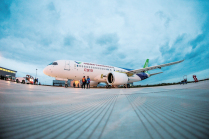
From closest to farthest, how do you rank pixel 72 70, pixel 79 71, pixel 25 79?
pixel 72 70
pixel 79 71
pixel 25 79

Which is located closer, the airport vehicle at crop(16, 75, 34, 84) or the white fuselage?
the white fuselage

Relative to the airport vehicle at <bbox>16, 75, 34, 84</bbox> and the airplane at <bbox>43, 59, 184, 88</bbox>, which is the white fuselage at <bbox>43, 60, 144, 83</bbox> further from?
the airport vehicle at <bbox>16, 75, 34, 84</bbox>

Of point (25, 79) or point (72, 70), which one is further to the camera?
point (25, 79)

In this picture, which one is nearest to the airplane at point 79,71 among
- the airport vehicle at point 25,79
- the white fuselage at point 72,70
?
the white fuselage at point 72,70

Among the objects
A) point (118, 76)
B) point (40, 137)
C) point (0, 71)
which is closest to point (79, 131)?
point (40, 137)

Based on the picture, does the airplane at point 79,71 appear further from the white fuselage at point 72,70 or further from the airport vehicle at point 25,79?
the airport vehicle at point 25,79

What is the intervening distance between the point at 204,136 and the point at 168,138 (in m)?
0.24

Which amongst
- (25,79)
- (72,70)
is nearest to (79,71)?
(72,70)

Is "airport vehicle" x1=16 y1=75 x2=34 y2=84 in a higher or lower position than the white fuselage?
lower

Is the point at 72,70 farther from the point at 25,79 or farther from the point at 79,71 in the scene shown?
the point at 25,79

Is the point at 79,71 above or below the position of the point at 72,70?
below

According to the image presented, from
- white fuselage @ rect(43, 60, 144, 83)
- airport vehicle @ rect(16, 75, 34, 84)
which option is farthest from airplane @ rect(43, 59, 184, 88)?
airport vehicle @ rect(16, 75, 34, 84)

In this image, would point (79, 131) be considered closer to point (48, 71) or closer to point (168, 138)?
point (168, 138)

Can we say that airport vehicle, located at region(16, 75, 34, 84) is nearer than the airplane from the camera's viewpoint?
No
